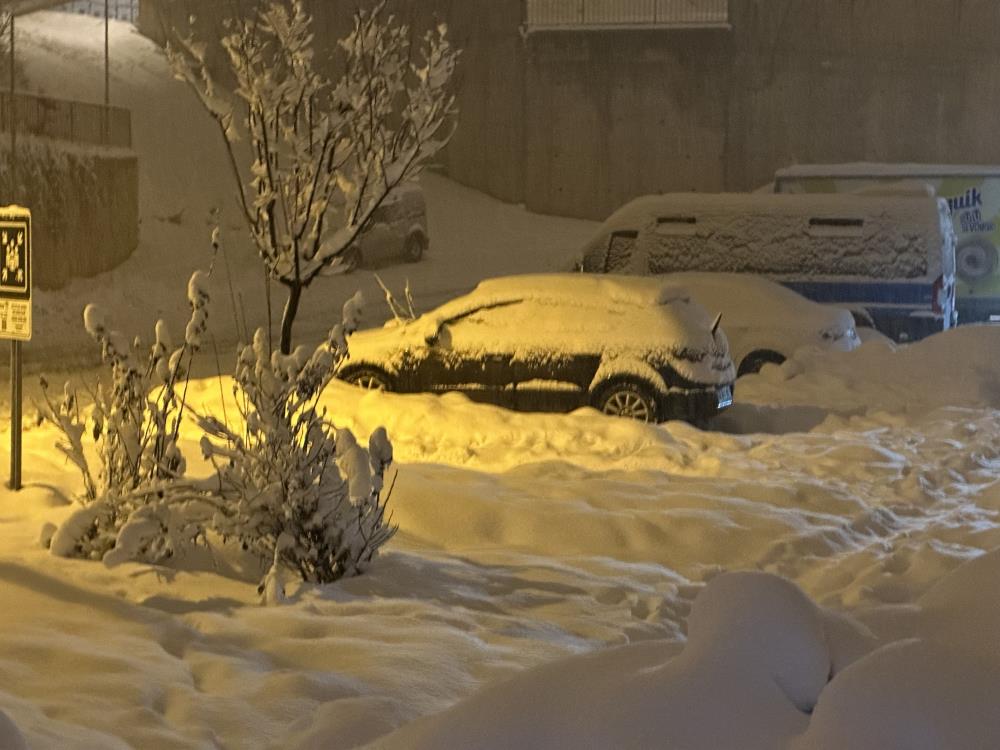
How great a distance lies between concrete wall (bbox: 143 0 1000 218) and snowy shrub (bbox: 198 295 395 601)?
29.0 m

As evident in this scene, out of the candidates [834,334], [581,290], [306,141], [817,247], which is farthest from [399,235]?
[306,141]

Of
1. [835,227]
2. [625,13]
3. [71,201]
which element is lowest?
[835,227]

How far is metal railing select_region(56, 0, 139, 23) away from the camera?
4128 cm

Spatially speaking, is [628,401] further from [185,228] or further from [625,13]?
[625,13]

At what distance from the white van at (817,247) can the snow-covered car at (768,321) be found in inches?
46.1

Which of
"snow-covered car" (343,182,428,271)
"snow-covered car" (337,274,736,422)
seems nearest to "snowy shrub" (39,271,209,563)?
"snow-covered car" (337,274,736,422)

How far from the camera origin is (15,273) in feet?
27.9

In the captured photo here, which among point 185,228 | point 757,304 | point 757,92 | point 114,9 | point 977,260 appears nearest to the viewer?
point 757,304

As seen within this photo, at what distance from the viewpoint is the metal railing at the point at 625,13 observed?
3547 cm

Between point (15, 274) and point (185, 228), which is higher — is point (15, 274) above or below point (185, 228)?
below

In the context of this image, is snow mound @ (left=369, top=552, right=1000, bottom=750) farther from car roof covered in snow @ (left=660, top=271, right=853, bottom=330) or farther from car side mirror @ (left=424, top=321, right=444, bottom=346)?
car roof covered in snow @ (left=660, top=271, right=853, bottom=330)

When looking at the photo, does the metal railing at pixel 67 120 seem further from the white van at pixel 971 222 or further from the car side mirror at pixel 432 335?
the car side mirror at pixel 432 335

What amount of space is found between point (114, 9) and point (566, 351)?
3273 cm

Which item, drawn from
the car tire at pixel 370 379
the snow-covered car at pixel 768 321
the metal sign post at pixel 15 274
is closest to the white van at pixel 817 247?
the snow-covered car at pixel 768 321
